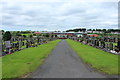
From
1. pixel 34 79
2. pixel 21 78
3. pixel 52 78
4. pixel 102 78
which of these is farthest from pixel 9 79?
pixel 102 78

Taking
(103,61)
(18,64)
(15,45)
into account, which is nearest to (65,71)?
(18,64)

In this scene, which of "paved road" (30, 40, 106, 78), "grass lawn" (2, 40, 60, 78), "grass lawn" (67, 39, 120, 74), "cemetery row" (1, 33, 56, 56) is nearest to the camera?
"paved road" (30, 40, 106, 78)

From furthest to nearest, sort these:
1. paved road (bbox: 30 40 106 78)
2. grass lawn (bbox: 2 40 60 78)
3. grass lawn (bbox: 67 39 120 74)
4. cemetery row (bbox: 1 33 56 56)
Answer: cemetery row (bbox: 1 33 56 56)
grass lawn (bbox: 67 39 120 74)
grass lawn (bbox: 2 40 60 78)
paved road (bbox: 30 40 106 78)

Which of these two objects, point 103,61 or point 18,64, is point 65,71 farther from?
point 103,61

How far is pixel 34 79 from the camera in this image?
882cm

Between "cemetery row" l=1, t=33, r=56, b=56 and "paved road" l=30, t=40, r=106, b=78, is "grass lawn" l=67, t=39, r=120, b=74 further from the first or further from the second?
"cemetery row" l=1, t=33, r=56, b=56

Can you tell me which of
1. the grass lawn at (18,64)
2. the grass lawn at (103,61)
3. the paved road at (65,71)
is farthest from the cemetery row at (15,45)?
the grass lawn at (103,61)

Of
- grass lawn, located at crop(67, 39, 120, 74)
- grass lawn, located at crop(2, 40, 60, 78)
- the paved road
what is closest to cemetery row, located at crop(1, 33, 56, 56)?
grass lawn, located at crop(2, 40, 60, 78)

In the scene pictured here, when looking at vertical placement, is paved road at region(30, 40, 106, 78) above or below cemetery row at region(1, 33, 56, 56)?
below

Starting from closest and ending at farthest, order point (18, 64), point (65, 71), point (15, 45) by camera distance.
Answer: point (65, 71)
point (18, 64)
point (15, 45)

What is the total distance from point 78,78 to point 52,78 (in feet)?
5.65

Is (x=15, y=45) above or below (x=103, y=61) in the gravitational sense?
above

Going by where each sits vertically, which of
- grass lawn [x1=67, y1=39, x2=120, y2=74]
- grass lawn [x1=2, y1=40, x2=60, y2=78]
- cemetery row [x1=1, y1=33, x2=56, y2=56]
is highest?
cemetery row [x1=1, y1=33, x2=56, y2=56]

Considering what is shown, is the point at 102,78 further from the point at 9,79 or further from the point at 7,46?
the point at 7,46
